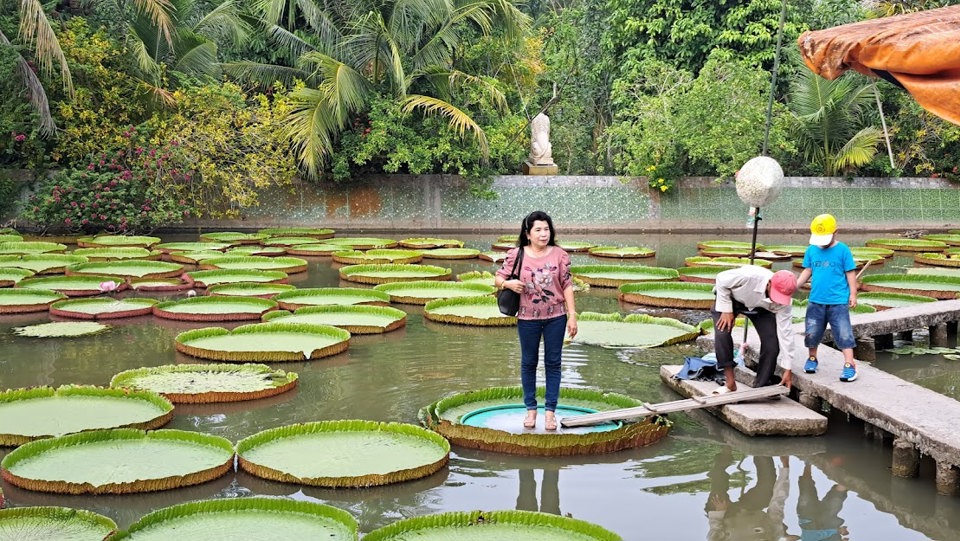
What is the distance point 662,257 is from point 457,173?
18.8 feet

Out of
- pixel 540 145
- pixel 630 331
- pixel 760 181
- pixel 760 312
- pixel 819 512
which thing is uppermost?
pixel 540 145

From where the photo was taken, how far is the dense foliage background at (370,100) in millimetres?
17500

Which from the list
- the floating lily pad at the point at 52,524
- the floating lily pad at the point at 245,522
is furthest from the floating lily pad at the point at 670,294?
the floating lily pad at the point at 52,524

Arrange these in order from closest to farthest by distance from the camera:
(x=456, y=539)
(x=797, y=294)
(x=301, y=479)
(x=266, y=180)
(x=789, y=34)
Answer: (x=456, y=539) < (x=301, y=479) < (x=797, y=294) < (x=266, y=180) < (x=789, y=34)

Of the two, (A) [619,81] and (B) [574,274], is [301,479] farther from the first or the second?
(A) [619,81]

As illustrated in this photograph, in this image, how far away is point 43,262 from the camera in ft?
44.3

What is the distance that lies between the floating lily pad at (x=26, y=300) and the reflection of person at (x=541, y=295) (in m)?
6.45

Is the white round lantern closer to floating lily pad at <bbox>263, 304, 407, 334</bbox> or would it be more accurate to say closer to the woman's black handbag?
the woman's black handbag

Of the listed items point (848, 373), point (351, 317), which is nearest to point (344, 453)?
point (848, 373)

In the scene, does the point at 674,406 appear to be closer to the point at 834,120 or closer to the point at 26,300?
the point at 26,300

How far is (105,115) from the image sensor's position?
18.1 m

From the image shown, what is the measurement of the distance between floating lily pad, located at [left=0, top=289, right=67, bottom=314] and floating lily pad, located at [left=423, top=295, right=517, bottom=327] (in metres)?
3.81

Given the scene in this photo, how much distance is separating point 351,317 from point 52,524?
556cm

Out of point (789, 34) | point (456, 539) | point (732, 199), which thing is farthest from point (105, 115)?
point (456, 539)
